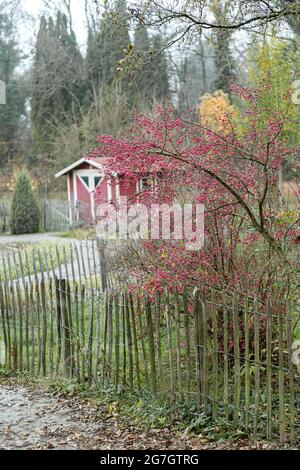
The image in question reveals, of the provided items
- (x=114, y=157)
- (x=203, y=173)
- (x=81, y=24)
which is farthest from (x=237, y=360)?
(x=81, y=24)

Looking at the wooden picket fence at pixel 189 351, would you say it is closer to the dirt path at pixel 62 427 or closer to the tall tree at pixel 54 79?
the dirt path at pixel 62 427

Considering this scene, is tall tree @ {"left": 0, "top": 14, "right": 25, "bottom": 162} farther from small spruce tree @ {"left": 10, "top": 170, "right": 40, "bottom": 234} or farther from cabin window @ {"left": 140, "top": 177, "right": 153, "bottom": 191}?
cabin window @ {"left": 140, "top": 177, "right": 153, "bottom": 191}

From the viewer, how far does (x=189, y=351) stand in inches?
181

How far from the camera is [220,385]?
5.12 m

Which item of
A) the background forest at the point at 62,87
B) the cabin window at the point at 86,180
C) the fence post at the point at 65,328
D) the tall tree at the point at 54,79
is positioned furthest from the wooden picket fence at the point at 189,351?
the tall tree at the point at 54,79

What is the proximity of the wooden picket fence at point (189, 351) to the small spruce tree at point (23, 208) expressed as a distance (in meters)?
15.4

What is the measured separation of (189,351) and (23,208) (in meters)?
18.1

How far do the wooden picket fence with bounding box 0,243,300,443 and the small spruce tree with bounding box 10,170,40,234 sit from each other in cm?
1536

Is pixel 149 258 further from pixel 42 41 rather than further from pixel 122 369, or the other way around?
pixel 42 41

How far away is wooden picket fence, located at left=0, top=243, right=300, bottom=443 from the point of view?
4.12 m

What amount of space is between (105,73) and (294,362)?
84.2 ft

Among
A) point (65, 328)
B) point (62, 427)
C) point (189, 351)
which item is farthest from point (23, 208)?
point (189, 351)

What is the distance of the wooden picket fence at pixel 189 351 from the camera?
4121 mm

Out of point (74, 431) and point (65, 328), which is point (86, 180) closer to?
point (65, 328)
